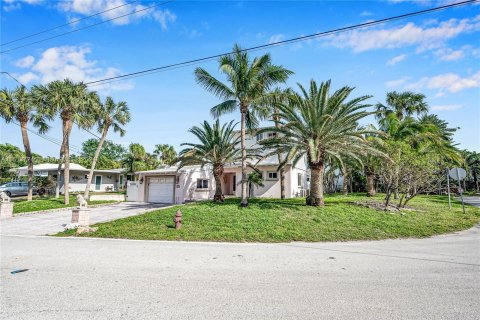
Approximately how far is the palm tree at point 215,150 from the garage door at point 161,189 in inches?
208

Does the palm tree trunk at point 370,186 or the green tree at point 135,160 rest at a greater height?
the green tree at point 135,160

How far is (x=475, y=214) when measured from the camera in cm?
1455

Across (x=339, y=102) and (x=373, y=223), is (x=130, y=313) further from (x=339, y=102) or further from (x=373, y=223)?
(x=339, y=102)

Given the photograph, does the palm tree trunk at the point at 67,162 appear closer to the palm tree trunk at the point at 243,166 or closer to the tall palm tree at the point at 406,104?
the palm tree trunk at the point at 243,166

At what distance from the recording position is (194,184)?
886 inches

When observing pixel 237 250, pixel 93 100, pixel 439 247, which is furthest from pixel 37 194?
pixel 439 247

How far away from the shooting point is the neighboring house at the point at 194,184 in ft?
71.4

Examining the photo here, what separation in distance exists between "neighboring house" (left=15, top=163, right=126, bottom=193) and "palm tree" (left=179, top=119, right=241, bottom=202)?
70.0ft

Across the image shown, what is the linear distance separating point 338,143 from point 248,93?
5.70 meters

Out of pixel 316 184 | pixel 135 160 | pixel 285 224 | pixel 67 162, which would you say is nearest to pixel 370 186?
pixel 316 184

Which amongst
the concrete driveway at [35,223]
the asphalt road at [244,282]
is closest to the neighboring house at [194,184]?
the concrete driveway at [35,223]

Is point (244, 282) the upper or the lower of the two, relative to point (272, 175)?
lower

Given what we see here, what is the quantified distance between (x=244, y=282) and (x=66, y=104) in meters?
21.6

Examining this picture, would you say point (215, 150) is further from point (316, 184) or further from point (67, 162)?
point (67, 162)
